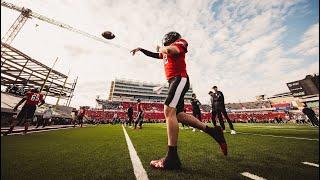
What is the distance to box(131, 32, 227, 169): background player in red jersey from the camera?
2616 mm

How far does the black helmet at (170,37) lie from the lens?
→ 3.34m

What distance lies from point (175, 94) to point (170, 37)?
1106 millimetres

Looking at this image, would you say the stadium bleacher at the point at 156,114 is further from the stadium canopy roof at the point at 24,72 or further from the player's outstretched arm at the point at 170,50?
the player's outstretched arm at the point at 170,50

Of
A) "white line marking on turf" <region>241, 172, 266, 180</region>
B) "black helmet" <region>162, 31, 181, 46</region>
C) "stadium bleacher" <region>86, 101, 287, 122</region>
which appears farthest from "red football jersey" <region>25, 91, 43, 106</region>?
"stadium bleacher" <region>86, 101, 287, 122</region>

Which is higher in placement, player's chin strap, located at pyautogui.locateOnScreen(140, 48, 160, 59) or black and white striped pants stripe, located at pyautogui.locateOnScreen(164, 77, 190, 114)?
player's chin strap, located at pyautogui.locateOnScreen(140, 48, 160, 59)

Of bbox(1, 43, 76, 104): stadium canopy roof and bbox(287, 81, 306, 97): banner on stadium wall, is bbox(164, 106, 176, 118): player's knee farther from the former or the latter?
bbox(287, 81, 306, 97): banner on stadium wall

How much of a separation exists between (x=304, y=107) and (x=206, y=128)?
16581mm

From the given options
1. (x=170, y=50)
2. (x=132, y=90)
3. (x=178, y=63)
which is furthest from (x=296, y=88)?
(x=132, y=90)

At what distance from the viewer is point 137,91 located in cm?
13362

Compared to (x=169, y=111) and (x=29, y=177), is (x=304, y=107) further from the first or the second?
(x=29, y=177)

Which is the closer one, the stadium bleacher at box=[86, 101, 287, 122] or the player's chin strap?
the player's chin strap

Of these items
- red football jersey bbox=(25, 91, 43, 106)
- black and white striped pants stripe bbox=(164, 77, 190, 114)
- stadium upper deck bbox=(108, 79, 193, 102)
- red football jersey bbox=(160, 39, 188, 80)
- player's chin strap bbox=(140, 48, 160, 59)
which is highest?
stadium upper deck bbox=(108, 79, 193, 102)

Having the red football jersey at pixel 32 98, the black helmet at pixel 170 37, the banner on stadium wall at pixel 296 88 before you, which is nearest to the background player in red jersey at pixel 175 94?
the black helmet at pixel 170 37

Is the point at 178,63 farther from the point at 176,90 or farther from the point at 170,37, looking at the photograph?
the point at 170,37
